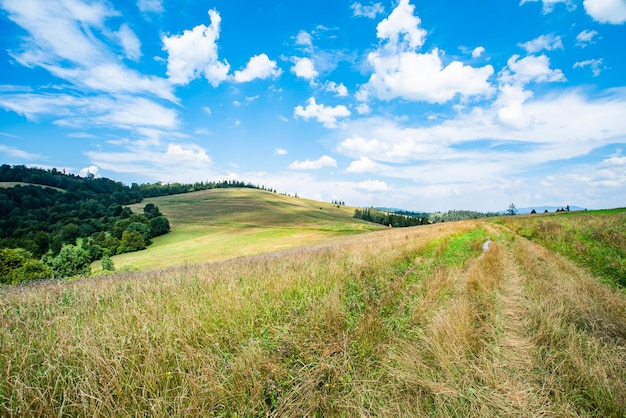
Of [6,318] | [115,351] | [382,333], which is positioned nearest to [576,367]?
[382,333]

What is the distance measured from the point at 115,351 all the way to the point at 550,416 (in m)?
4.42

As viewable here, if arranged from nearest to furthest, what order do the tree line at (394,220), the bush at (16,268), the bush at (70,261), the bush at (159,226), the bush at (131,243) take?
1. the bush at (16,268)
2. the bush at (70,261)
3. the bush at (131,243)
4. the bush at (159,226)
5. the tree line at (394,220)

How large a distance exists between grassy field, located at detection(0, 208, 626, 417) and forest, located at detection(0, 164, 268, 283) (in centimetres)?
4296

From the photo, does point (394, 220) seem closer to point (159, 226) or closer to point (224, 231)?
point (224, 231)

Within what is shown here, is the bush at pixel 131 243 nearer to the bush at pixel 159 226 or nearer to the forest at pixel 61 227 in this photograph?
the forest at pixel 61 227

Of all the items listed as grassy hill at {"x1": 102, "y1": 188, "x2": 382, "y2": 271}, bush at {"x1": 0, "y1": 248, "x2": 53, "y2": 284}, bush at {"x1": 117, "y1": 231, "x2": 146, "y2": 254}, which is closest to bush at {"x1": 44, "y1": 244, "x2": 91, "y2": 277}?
grassy hill at {"x1": 102, "y1": 188, "x2": 382, "y2": 271}

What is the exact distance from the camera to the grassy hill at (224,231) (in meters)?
52.5

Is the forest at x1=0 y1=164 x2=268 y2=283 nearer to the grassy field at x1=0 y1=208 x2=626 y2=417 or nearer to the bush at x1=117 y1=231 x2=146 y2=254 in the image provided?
the bush at x1=117 y1=231 x2=146 y2=254

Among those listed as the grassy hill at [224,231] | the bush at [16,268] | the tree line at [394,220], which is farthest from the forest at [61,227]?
the tree line at [394,220]

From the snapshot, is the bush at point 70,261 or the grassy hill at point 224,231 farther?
the grassy hill at point 224,231

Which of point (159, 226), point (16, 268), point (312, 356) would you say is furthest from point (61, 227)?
point (312, 356)

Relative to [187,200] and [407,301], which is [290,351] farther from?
[187,200]

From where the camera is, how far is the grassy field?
8.02ft

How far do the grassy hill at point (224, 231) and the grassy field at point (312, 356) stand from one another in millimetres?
35900
